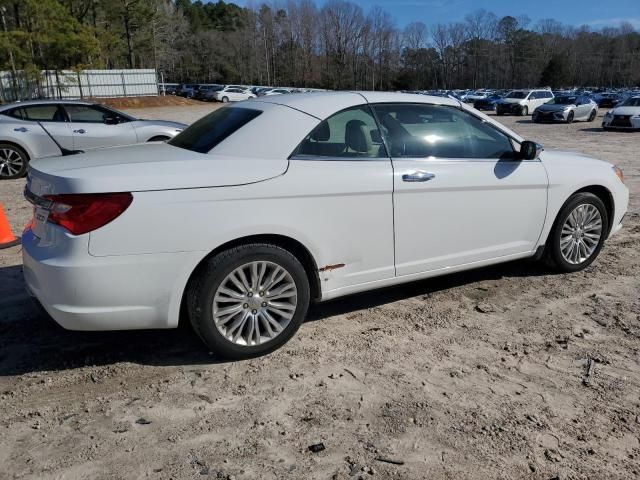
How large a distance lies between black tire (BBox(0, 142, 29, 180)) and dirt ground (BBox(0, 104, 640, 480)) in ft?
22.5

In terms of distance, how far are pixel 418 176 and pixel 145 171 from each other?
1.87 metres

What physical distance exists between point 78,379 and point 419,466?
2.10m

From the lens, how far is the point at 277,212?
3443mm

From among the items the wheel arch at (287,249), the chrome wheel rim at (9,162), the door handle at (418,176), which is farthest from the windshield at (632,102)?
the wheel arch at (287,249)

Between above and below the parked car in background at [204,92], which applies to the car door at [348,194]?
below

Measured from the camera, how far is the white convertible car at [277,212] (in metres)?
3.11

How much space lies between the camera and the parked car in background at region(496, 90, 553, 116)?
107 ft

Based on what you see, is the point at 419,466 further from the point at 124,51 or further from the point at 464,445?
the point at 124,51

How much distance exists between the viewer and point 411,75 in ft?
438

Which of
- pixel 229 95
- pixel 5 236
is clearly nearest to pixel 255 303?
pixel 5 236

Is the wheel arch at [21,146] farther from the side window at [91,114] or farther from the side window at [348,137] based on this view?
the side window at [348,137]

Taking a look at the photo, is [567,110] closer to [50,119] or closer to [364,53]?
[50,119]

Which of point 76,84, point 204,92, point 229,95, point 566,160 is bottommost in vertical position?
point 566,160

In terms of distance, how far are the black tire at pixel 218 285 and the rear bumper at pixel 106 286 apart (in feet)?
0.36
